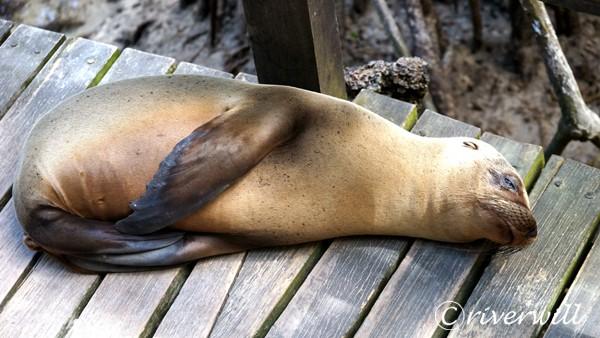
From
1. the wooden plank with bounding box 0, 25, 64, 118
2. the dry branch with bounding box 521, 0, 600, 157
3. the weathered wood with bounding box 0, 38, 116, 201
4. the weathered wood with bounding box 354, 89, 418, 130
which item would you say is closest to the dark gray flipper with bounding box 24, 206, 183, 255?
the weathered wood with bounding box 0, 38, 116, 201

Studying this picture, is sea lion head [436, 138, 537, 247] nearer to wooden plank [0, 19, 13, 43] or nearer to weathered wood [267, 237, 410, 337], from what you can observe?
weathered wood [267, 237, 410, 337]

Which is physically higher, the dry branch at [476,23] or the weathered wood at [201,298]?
the weathered wood at [201,298]

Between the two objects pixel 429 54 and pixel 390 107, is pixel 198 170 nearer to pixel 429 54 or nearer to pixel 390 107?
pixel 390 107

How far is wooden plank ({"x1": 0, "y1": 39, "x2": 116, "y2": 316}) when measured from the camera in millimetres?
3156

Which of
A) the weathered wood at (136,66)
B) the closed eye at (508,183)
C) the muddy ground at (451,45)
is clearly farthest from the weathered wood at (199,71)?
the muddy ground at (451,45)

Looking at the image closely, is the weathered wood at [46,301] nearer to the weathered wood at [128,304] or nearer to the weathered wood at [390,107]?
the weathered wood at [128,304]

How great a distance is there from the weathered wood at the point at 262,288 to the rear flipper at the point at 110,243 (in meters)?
0.11

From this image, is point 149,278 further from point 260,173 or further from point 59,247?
point 260,173

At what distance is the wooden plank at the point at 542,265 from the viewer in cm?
293

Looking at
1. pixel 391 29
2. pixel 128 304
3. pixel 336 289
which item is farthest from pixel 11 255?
pixel 391 29

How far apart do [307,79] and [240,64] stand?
2.13 meters

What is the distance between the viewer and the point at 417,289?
3020 mm

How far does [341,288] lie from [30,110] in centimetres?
155

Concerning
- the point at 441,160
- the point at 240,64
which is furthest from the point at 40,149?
the point at 240,64
